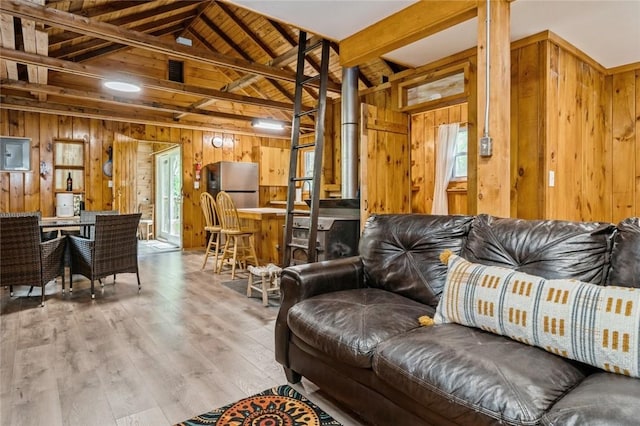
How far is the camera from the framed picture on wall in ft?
20.1

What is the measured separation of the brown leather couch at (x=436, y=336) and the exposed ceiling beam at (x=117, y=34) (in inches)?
120

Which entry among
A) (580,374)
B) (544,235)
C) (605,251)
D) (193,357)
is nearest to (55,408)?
(193,357)

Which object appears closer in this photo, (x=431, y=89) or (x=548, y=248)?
(x=548, y=248)

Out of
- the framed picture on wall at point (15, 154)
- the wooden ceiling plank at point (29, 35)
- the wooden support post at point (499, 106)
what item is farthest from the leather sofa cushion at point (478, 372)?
the framed picture on wall at point (15, 154)

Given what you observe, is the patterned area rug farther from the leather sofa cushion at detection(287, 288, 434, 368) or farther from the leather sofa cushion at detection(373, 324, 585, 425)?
the leather sofa cushion at detection(373, 324, 585, 425)

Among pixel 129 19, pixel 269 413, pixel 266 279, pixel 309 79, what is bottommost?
pixel 269 413

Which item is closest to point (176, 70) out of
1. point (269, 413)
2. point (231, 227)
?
point (231, 227)

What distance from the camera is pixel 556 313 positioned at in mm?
1304

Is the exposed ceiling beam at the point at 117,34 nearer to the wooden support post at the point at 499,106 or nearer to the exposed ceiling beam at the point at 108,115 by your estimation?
the wooden support post at the point at 499,106

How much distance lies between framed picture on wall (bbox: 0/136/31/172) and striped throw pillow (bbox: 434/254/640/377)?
7297 millimetres

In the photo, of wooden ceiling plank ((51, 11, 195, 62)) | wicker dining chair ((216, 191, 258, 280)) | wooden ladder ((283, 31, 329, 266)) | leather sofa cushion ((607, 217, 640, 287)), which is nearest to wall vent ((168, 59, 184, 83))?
wooden ceiling plank ((51, 11, 195, 62))

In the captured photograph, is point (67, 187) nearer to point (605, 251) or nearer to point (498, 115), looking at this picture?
point (498, 115)

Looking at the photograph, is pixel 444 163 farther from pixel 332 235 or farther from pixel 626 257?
pixel 626 257

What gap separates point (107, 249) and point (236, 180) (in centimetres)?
371
